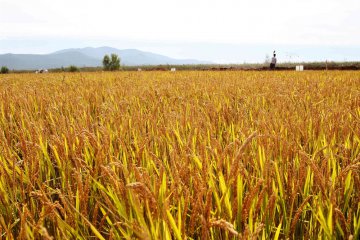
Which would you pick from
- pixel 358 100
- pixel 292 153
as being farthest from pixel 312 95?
pixel 292 153

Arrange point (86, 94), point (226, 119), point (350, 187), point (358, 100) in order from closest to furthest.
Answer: point (350, 187) < point (226, 119) < point (358, 100) < point (86, 94)

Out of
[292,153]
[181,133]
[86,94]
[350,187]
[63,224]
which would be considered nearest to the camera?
[63,224]

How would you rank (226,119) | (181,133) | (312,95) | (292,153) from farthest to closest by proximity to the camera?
1. (312,95)
2. (226,119)
3. (181,133)
4. (292,153)

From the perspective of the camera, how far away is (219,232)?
3.10 feet

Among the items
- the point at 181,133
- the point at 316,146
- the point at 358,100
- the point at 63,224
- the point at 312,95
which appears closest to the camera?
the point at 63,224

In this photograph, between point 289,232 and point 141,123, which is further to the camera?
point 141,123

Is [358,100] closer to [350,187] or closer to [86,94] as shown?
[350,187]

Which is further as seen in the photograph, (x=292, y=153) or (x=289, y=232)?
(x=292, y=153)

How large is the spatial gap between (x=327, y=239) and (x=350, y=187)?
331 millimetres

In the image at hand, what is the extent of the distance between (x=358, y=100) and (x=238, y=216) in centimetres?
289

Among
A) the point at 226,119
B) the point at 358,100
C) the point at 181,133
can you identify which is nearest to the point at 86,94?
the point at 226,119

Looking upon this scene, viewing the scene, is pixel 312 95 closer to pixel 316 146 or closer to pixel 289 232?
Result: pixel 316 146

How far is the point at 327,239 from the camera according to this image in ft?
3.23

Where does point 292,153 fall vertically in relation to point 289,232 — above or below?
above
